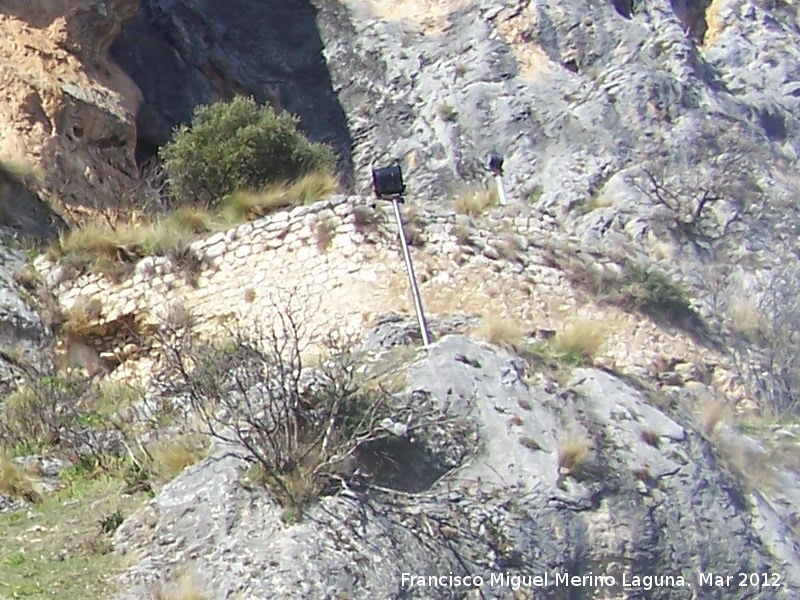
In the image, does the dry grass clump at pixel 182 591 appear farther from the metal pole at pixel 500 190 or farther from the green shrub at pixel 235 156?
the metal pole at pixel 500 190

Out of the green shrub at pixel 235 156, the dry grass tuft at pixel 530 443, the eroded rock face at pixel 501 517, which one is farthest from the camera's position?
the green shrub at pixel 235 156

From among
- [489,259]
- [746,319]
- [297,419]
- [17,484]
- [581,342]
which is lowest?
[746,319]

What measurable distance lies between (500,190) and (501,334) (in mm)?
5965

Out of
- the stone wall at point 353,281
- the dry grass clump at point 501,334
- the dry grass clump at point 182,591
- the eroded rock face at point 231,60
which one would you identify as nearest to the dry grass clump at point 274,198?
the stone wall at point 353,281

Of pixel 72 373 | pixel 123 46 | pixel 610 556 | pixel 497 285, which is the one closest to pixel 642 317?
pixel 497 285

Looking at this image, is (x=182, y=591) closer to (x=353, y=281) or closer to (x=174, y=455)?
(x=174, y=455)

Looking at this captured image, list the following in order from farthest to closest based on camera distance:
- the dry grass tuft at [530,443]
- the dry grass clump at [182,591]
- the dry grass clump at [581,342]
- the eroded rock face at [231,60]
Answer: the eroded rock face at [231,60]
the dry grass clump at [581,342]
the dry grass tuft at [530,443]
the dry grass clump at [182,591]

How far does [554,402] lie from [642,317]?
4.16 meters

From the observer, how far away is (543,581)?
7473 millimetres

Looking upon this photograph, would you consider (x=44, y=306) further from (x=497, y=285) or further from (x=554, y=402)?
(x=554, y=402)

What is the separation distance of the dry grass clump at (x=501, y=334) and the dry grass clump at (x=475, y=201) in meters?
2.50

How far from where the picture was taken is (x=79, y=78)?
15.5m

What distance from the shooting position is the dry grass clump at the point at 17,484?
8.65 m

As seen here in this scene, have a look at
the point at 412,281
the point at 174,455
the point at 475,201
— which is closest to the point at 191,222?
the point at 412,281
